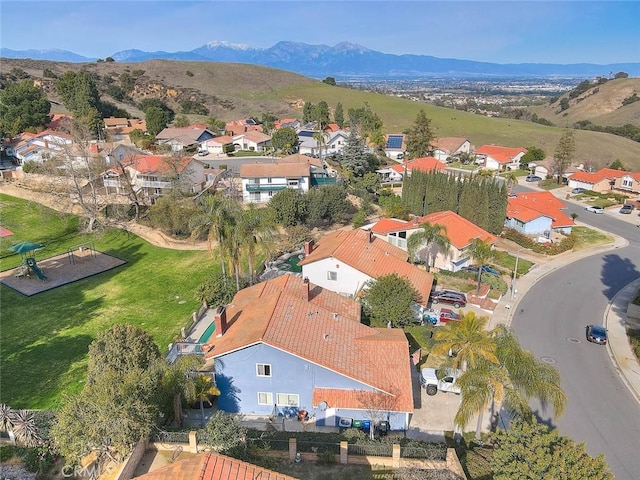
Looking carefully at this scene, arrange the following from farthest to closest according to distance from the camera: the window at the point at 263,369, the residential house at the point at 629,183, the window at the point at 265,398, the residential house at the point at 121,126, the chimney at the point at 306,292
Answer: the residential house at the point at 121,126 < the residential house at the point at 629,183 < the chimney at the point at 306,292 < the window at the point at 265,398 < the window at the point at 263,369

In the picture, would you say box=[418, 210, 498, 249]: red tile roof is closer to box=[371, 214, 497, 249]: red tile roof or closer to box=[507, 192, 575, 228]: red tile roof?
box=[371, 214, 497, 249]: red tile roof

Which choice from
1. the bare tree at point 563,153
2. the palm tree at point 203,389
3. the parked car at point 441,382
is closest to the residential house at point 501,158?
the bare tree at point 563,153

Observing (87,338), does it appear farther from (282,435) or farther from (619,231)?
(619,231)

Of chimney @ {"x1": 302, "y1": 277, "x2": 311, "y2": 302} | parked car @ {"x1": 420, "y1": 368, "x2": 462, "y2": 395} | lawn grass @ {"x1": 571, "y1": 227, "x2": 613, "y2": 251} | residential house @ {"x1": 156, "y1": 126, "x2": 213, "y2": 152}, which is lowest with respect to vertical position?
lawn grass @ {"x1": 571, "y1": 227, "x2": 613, "y2": 251}

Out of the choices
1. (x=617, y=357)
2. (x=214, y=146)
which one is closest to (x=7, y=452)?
(x=617, y=357)

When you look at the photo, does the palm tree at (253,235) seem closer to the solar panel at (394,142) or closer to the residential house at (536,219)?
the residential house at (536,219)

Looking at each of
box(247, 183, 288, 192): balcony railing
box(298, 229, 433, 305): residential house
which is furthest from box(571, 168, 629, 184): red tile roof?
box(298, 229, 433, 305): residential house
